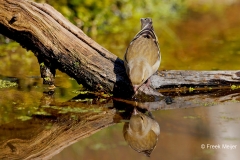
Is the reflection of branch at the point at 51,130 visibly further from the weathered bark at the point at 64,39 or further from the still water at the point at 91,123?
the weathered bark at the point at 64,39

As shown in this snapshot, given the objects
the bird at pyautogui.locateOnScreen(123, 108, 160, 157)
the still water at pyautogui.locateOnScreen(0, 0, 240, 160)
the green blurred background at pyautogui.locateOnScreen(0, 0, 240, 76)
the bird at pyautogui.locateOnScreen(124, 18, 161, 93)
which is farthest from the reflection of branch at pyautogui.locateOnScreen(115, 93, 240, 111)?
the green blurred background at pyautogui.locateOnScreen(0, 0, 240, 76)

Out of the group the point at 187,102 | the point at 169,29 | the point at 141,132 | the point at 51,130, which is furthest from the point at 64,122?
the point at 169,29

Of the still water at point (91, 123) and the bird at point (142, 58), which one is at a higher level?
the bird at point (142, 58)

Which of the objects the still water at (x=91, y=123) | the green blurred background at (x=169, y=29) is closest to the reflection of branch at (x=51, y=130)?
the still water at (x=91, y=123)

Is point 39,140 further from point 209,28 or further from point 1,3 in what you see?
point 209,28

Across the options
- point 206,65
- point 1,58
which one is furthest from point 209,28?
point 1,58

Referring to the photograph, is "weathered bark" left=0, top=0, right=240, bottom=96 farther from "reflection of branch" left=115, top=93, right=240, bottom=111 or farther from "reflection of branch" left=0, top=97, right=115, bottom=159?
"reflection of branch" left=0, top=97, right=115, bottom=159
